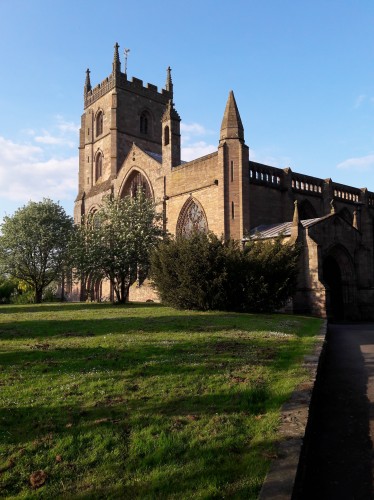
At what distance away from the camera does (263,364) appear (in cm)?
799

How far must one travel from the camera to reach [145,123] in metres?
48.2

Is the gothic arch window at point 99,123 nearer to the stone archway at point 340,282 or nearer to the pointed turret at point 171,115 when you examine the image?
the pointed turret at point 171,115

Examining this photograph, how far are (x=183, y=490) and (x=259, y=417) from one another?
1818 mm

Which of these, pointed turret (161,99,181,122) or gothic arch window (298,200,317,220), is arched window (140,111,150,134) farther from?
gothic arch window (298,200,317,220)

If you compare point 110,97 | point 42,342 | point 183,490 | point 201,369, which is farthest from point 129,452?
point 110,97

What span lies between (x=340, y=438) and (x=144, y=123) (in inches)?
1811

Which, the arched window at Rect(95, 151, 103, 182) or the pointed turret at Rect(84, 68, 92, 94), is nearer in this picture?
the arched window at Rect(95, 151, 103, 182)

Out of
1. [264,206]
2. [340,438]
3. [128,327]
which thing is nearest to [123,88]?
[264,206]

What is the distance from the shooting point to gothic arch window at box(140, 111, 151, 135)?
156ft

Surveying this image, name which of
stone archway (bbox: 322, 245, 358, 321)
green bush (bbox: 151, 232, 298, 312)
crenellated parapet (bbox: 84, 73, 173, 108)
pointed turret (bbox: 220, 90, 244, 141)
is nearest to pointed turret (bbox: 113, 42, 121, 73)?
crenellated parapet (bbox: 84, 73, 173, 108)

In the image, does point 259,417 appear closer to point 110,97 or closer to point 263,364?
point 263,364

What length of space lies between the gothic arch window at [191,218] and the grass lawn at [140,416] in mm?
20238

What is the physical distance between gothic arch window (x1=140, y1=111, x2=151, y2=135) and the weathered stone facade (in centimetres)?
616

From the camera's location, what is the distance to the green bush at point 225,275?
18.6 metres
